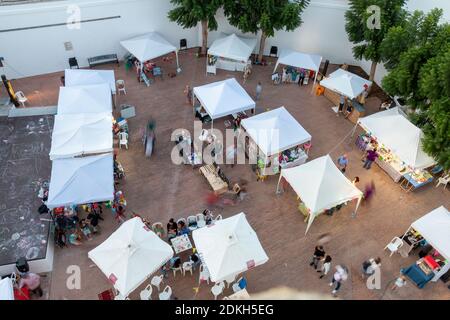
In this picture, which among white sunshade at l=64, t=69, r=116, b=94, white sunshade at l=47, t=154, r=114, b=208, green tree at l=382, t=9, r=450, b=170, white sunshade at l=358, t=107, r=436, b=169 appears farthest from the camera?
white sunshade at l=64, t=69, r=116, b=94

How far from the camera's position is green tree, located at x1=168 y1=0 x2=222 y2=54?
1905 cm

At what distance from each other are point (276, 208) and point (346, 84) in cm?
761

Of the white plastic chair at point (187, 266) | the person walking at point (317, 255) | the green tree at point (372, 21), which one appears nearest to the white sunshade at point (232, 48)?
the green tree at point (372, 21)

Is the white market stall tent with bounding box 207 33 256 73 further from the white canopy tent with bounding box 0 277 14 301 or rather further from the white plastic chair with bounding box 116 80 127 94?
the white canopy tent with bounding box 0 277 14 301

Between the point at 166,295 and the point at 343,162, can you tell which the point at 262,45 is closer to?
the point at 343,162

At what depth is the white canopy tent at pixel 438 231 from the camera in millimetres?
12391

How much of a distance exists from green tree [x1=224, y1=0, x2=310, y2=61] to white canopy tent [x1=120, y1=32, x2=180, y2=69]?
3.76m

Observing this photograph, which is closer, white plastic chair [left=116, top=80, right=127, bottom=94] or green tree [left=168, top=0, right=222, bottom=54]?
green tree [left=168, top=0, right=222, bottom=54]

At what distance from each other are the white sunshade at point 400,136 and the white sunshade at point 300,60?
4.95 meters

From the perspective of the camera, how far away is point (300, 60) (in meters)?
20.3

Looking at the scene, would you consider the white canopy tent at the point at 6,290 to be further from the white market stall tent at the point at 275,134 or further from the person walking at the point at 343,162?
the person walking at the point at 343,162

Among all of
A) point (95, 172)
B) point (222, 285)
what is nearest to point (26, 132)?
point (95, 172)

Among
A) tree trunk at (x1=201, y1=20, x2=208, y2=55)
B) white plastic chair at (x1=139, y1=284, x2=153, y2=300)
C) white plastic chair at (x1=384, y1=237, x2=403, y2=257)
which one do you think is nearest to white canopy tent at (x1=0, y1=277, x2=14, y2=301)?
white plastic chair at (x1=139, y1=284, x2=153, y2=300)

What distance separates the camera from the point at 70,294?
12102 mm
